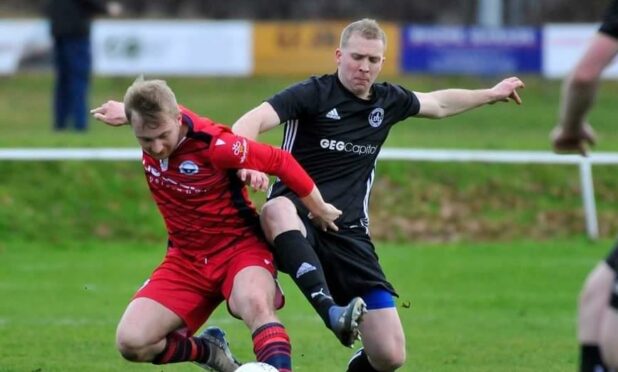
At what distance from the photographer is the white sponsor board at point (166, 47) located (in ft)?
88.6

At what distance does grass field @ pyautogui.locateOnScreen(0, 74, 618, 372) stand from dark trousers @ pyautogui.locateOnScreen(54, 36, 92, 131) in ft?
2.36

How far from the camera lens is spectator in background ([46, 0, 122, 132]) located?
1773 cm

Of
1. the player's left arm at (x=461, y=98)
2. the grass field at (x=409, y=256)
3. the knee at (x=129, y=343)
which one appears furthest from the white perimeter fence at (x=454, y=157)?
the knee at (x=129, y=343)

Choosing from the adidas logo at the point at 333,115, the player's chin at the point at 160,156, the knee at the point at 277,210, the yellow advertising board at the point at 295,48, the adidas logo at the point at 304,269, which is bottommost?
the yellow advertising board at the point at 295,48

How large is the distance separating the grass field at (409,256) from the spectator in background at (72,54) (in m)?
0.75

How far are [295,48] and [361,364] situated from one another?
2135cm

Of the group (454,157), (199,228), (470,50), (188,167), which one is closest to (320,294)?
(199,228)

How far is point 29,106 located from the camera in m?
26.2

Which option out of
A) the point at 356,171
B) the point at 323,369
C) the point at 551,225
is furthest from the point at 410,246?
the point at 356,171

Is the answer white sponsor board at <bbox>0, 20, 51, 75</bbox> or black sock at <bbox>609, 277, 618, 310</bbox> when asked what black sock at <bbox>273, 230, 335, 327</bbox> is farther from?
white sponsor board at <bbox>0, 20, 51, 75</bbox>

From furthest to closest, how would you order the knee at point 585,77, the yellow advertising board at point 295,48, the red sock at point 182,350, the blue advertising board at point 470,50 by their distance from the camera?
the yellow advertising board at point 295,48
the blue advertising board at point 470,50
the red sock at point 182,350
the knee at point 585,77

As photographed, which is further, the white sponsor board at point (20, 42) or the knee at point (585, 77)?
the white sponsor board at point (20, 42)

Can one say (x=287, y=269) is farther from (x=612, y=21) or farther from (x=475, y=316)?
(x=475, y=316)

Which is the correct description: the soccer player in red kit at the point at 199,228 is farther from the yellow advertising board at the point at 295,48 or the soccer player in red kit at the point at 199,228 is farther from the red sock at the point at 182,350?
the yellow advertising board at the point at 295,48
